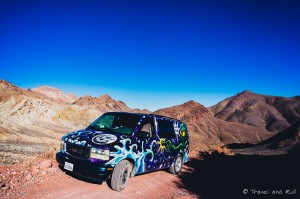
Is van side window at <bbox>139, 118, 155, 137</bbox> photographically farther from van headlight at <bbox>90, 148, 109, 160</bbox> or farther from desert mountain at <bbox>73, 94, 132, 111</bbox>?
desert mountain at <bbox>73, 94, 132, 111</bbox>

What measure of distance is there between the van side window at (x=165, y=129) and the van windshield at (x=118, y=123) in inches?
37.8

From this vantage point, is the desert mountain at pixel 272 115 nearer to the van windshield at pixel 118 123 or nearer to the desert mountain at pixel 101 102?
the desert mountain at pixel 101 102

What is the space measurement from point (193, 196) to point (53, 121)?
112 ft

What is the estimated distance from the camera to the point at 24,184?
19.6ft

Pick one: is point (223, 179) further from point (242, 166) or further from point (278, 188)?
point (242, 166)

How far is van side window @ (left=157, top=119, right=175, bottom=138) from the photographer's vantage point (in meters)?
7.85

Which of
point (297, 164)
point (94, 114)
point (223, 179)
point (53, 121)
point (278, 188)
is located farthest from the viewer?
point (94, 114)

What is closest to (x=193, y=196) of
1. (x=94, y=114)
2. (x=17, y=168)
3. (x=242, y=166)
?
(x=17, y=168)

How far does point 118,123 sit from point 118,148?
1.64m

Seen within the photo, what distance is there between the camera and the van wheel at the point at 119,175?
230 inches

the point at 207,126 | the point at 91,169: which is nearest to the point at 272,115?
the point at 207,126

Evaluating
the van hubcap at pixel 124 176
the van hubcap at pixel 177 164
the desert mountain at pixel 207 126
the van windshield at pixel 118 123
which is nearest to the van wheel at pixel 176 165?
the van hubcap at pixel 177 164

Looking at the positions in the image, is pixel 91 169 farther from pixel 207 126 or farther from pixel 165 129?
pixel 207 126

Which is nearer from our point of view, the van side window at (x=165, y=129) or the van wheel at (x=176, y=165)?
the van side window at (x=165, y=129)
